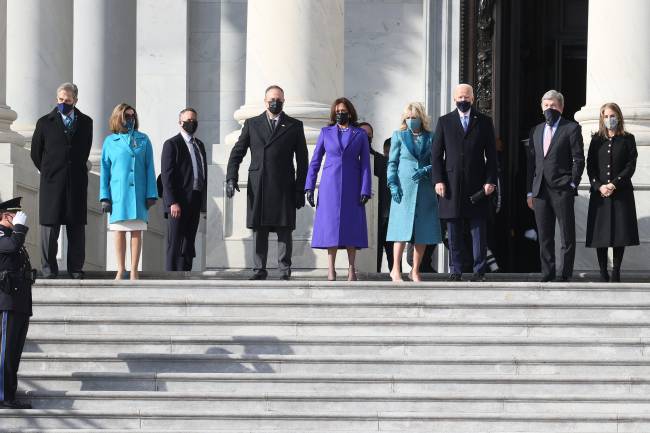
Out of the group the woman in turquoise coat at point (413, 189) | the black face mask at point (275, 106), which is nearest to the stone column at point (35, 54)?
the black face mask at point (275, 106)

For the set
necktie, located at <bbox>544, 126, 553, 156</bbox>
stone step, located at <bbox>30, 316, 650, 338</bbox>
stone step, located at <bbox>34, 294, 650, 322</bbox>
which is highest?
necktie, located at <bbox>544, 126, 553, 156</bbox>

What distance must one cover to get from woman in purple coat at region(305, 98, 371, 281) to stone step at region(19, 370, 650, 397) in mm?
3551

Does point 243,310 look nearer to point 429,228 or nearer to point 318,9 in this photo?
point 429,228

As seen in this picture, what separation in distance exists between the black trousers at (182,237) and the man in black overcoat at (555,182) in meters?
4.34

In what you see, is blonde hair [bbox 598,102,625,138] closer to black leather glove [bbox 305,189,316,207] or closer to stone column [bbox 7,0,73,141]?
black leather glove [bbox 305,189,316,207]

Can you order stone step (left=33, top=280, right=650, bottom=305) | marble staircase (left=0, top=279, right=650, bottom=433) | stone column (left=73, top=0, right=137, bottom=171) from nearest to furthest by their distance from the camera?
1. marble staircase (left=0, top=279, right=650, bottom=433)
2. stone step (left=33, top=280, right=650, bottom=305)
3. stone column (left=73, top=0, right=137, bottom=171)

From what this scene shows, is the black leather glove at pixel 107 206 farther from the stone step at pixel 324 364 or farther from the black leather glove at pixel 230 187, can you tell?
the stone step at pixel 324 364

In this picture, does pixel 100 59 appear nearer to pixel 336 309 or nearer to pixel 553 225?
pixel 553 225

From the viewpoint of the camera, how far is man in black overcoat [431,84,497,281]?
22.8 m

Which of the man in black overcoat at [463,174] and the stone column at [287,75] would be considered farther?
the stone column at [287,75]

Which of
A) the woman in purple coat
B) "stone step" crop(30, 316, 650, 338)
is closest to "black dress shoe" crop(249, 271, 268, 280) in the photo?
the woman in purple coat

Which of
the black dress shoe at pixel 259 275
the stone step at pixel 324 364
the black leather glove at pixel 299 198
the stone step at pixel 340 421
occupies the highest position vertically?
the black leather glove at pixel 299 198

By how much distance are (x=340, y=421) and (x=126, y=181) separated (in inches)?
236

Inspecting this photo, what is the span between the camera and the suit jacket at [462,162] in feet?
74.7
